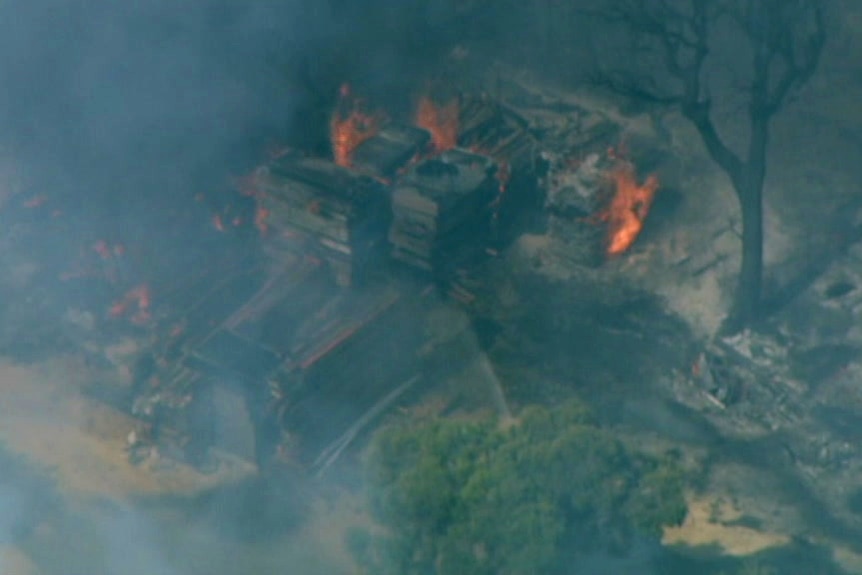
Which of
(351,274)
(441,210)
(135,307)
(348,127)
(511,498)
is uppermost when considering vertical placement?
(441,210)

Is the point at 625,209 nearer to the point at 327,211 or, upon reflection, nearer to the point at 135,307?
the point at 327,211

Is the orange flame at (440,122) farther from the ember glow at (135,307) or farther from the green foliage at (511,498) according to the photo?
the green foliage at (511,498)

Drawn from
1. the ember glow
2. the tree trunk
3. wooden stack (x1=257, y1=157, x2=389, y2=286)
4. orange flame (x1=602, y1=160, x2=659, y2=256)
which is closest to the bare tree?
the tree trunk

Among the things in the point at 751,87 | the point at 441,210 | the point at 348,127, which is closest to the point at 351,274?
the point at 441,210

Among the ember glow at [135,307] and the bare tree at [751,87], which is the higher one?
the bare tree at [751,87]

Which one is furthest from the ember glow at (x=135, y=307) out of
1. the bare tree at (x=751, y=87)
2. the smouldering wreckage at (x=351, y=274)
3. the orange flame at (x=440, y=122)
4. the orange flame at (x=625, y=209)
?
the bare tree at (x=751, y=87)

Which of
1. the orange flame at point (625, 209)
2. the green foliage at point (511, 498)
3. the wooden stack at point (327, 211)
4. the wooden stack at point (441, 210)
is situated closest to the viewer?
the green foliage at point (511, 498)

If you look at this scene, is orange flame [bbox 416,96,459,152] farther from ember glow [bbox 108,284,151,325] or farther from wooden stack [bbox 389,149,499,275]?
ember glow [bbox 108,284,151,325]
